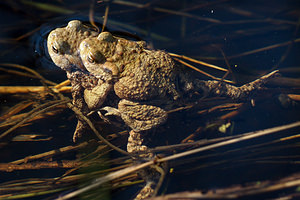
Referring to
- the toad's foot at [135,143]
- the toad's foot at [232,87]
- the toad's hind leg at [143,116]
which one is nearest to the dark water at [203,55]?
the toad's foot at [232,87]

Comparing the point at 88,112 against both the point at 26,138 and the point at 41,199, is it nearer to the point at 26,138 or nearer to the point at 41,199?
the point at 26,138

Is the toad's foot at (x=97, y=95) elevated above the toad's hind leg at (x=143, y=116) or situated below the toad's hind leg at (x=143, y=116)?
above

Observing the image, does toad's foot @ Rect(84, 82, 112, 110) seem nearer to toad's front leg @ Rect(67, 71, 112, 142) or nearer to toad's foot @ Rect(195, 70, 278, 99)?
toad's front leg @ Rect(67, 71, 112, 142)

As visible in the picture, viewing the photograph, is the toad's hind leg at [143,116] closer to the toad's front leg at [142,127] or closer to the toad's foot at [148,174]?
the toad's front leg at [142,127]

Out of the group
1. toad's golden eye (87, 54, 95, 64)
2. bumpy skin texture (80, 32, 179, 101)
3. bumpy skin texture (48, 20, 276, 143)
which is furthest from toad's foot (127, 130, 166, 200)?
toad's golden eye (87, 54, 95, 64)

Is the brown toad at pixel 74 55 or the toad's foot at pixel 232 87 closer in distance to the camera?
the brown toad at pixel 74 55

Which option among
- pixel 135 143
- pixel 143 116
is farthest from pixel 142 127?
pixel 135 143
